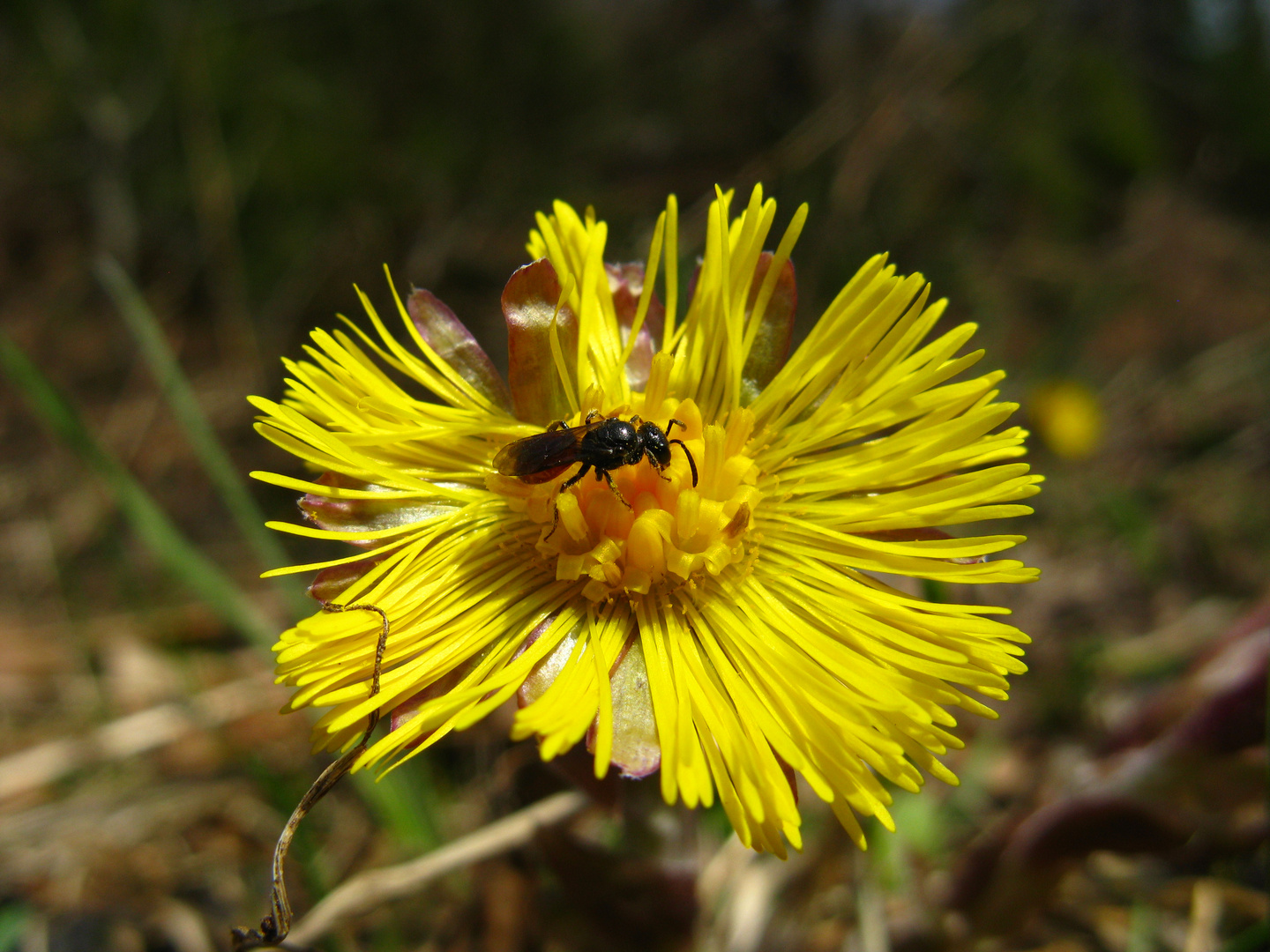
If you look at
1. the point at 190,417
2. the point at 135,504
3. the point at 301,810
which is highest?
the point at 190,417

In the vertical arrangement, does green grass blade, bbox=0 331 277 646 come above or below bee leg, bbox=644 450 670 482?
above

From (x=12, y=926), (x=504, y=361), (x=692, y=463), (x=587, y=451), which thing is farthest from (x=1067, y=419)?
(x=12, y=926)

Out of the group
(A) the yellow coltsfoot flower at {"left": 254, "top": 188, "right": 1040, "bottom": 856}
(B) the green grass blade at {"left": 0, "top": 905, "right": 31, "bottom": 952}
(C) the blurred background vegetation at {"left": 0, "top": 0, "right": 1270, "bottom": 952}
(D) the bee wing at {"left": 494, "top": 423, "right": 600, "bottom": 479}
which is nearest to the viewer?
(A) the yellow coltsfoot flower at {"left": 254, "top": 188, "right": 1040, "bottom": 856}

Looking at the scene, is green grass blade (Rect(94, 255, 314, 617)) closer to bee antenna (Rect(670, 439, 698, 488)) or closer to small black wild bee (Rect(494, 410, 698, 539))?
small black wild bee (Rect(494, 410, 698, 539))

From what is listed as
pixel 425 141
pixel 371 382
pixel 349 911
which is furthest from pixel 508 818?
pixel 425 141

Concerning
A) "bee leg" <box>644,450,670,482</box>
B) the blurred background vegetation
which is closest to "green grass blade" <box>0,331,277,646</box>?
the blurred background vegetation

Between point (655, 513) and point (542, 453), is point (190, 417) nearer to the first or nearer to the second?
point (542, 453)

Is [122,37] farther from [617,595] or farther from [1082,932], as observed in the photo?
[1082,932]
